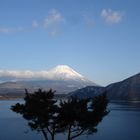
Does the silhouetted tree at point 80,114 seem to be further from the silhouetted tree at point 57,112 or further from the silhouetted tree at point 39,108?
the silhouetted tree at point 39,108

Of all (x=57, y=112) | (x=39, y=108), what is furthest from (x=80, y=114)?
(x=39, y=108)

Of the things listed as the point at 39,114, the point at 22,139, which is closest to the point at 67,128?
the point at 39,114

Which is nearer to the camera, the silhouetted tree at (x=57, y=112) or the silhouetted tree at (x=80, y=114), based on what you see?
the silhouetted tree at (x=57, y=112)

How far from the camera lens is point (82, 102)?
125ft

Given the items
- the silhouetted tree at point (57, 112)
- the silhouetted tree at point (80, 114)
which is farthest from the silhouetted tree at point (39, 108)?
the silhouetted tree at point (80, 114)

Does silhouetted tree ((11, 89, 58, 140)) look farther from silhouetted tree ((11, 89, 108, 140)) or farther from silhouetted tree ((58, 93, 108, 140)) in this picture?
silhouetted tree ((58, 93, 108, 140))

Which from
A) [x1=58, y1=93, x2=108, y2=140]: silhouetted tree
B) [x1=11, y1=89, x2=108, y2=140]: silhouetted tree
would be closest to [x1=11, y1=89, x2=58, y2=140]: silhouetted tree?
[x1=11, y1=89, x2=108, y2=140]: silhouetted tree

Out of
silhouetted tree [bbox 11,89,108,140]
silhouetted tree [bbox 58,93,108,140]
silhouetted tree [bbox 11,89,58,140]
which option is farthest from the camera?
silhouetted tree [bbox 58,93,108,140]

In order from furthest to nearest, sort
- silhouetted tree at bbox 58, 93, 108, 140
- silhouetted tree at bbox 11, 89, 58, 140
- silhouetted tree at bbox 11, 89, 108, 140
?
silhouetted tree at bbox 58, 93, 108, 140
silhouetted tree at bbox 11, 89, 108, 140
silhouetted tree at bbox 11, 89, 58, 140

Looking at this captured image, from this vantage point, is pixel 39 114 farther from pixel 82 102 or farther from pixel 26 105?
pixel 82 102

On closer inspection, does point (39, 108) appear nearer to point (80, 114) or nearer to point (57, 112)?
point (57, 112)

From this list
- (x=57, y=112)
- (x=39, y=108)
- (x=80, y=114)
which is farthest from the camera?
(x=57, y=112)

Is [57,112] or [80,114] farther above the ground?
[57,112]

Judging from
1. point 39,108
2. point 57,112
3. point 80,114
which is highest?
point 39,108
